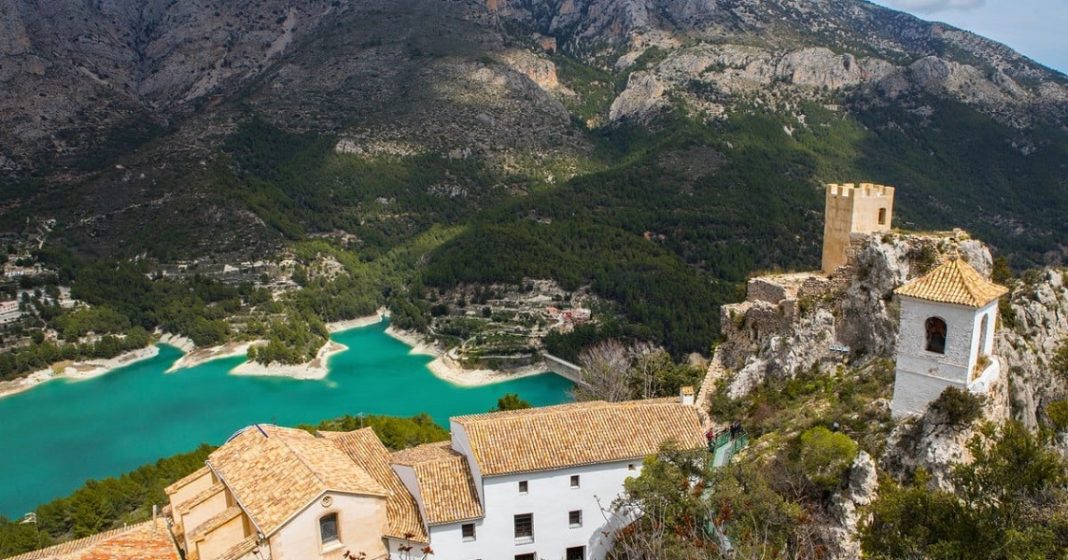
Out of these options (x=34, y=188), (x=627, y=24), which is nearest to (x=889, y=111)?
(x=627, y=24)

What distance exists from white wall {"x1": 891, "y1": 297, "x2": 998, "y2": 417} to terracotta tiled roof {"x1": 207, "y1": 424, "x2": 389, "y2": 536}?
9.37 meters

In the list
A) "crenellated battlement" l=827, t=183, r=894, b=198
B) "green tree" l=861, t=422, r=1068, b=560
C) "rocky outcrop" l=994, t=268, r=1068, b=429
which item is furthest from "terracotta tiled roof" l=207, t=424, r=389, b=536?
"crenellated battlement" l=827, t=183, r=894, b=198

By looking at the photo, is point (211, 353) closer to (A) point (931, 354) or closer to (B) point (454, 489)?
(B) point (454, 489)

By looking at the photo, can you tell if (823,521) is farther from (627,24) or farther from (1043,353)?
(627,24)

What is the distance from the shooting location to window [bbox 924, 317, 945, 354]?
40.9 feet

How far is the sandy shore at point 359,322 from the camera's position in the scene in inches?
2916

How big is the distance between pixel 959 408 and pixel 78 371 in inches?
2626

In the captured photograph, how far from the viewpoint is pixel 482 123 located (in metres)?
101

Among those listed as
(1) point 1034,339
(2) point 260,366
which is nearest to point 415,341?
(2) point 260,366

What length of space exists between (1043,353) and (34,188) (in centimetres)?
10321

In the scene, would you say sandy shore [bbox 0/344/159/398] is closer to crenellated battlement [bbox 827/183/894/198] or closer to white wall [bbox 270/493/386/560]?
white wall [bbox 270/493/386/560]

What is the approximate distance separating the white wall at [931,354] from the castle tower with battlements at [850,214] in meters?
5.67

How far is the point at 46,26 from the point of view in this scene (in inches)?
4747

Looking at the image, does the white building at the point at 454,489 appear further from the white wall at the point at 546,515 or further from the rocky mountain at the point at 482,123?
the rocky mountain at the point at 482,123
